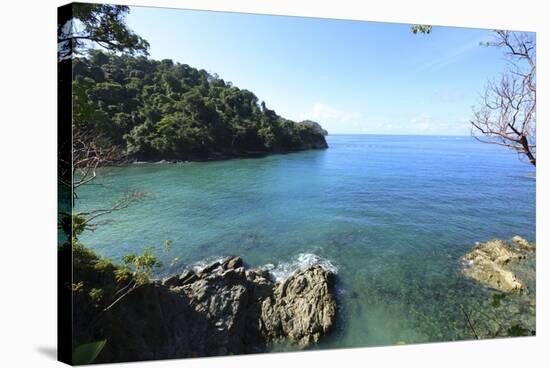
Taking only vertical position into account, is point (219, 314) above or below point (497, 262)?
below

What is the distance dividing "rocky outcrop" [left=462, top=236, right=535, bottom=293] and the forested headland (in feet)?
9.03

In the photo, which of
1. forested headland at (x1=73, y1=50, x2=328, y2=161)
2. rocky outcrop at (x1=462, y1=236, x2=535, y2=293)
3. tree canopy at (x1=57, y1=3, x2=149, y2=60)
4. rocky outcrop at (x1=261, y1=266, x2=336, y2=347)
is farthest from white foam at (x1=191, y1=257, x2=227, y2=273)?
rocky outcrop at (x1=462, y1=236, x2=535, y2=293)

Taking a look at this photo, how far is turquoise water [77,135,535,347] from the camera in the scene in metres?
3.58

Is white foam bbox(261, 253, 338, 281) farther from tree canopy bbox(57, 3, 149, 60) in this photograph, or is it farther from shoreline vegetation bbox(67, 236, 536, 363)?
tree canopy bbox(57, 3, 149, 60)

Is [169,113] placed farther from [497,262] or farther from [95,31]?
[497,262]

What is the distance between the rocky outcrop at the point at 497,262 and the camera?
13.4 feet

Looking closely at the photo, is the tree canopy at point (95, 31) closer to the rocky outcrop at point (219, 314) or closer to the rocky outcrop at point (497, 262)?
the rocky outcrop at point (219, 314)

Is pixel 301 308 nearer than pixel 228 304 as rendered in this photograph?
No

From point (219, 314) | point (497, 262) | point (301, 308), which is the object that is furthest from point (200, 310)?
point (497, 262)

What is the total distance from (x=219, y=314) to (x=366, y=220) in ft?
10.5

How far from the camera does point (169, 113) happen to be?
5.34 meters

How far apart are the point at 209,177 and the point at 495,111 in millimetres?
4729

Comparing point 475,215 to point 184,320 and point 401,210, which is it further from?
point 184,320
